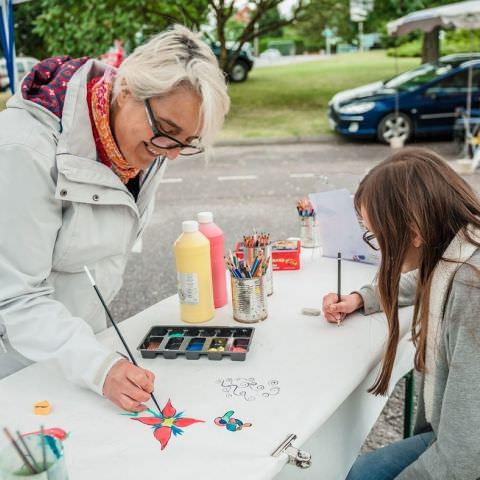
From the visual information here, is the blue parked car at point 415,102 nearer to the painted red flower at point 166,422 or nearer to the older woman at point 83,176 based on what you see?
the older woman at point 83,176

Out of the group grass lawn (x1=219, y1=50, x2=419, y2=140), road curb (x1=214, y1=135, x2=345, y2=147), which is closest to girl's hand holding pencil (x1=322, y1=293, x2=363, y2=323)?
grass lawn (x1=219, y1=50, x2=419, y2=140)

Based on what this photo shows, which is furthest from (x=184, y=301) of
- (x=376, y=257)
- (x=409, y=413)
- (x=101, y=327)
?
(x=409, y=413)

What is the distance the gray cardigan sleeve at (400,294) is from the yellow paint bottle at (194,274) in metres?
0.46

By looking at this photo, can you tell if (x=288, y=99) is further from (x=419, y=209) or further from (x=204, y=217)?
(x=419, y=209)

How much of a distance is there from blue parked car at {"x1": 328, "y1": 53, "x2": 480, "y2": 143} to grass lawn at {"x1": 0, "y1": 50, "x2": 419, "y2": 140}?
1287 millimetres

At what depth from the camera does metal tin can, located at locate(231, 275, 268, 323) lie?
1.62 meters

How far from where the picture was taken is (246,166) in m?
8.30

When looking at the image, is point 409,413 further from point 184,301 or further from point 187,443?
point 187,443

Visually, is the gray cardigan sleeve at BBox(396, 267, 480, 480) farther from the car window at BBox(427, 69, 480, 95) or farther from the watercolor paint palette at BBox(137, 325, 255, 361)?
the car window at BBox(427, 69, 480, 95)

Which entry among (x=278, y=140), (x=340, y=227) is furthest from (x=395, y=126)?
(x=340, y=227)

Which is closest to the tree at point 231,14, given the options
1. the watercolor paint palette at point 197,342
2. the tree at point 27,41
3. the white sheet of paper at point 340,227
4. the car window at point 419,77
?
the car window at point 419,77

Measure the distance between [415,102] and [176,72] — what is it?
8.08 m

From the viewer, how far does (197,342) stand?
4.98 feet

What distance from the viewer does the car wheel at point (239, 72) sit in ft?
58.7
